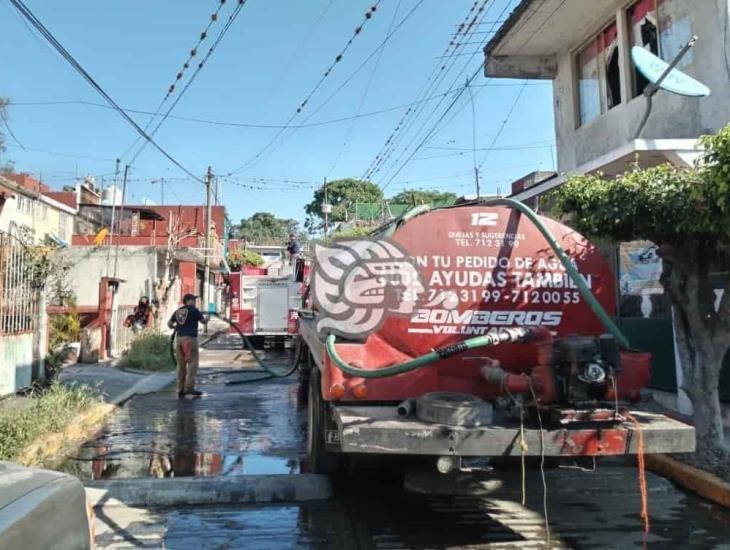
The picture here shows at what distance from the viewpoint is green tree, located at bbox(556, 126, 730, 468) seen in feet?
19.0

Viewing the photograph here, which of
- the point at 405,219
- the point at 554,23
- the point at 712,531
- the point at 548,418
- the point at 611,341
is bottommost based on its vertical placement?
the point at 712,531

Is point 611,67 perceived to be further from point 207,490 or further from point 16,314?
point 16,314

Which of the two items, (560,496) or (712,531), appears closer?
(712,531)

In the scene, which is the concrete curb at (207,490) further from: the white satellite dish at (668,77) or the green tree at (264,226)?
the green tree at (264,226)

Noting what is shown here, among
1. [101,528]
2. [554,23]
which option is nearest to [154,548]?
[101,528]

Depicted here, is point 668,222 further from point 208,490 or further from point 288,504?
point 208,490

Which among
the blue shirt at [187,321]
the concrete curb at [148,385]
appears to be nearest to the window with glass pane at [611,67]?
the blue shirt at [187,321]

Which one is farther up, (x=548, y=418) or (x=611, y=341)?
(x=611, y=341)

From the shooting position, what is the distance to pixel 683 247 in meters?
6.10

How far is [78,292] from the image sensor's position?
1003 inches

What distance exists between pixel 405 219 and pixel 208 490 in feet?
9.63

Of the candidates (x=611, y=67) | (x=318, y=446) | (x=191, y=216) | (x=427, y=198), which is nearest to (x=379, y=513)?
(x=318, y=446)

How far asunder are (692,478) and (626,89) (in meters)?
6.65

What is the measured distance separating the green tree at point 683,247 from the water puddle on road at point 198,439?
404 cm
